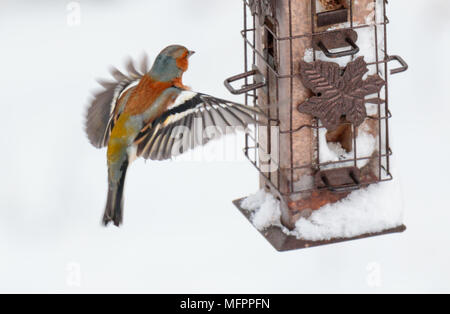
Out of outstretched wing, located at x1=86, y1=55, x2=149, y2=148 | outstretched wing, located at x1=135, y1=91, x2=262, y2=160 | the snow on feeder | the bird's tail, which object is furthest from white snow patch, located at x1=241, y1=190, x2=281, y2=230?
outstretched wing, located at x1=86, y1=55, x2=149, y2=148

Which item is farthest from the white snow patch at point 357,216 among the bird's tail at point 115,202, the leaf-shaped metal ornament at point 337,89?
the bird's tail at point 115,202

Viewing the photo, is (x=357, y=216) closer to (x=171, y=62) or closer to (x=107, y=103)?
(x=171, y=62)

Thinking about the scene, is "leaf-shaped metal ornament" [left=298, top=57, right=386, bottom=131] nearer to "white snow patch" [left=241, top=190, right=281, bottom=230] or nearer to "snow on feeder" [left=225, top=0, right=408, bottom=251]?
"snow on feeder" [left=225, top=0, right=408, bottom=251]

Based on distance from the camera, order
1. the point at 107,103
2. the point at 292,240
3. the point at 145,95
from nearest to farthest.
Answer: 1. the point at 292,240
2. the point at 145,95
3. the point at 107,103

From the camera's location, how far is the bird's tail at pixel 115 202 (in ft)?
→ 13.3

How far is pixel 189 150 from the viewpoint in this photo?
3.82 meters

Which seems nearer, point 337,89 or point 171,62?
point 337,89

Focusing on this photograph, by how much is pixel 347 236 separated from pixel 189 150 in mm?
712

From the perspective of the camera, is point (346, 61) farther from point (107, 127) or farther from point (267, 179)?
point (107, 127)

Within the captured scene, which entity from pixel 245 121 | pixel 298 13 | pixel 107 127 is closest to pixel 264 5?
pixel 298 13

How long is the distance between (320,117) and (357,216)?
1.45 feet

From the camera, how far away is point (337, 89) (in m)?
3.78

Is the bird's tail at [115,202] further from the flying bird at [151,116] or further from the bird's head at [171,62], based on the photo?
the bird's head at [171,62]

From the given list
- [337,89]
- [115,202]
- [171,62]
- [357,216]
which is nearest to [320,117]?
[337,89]
